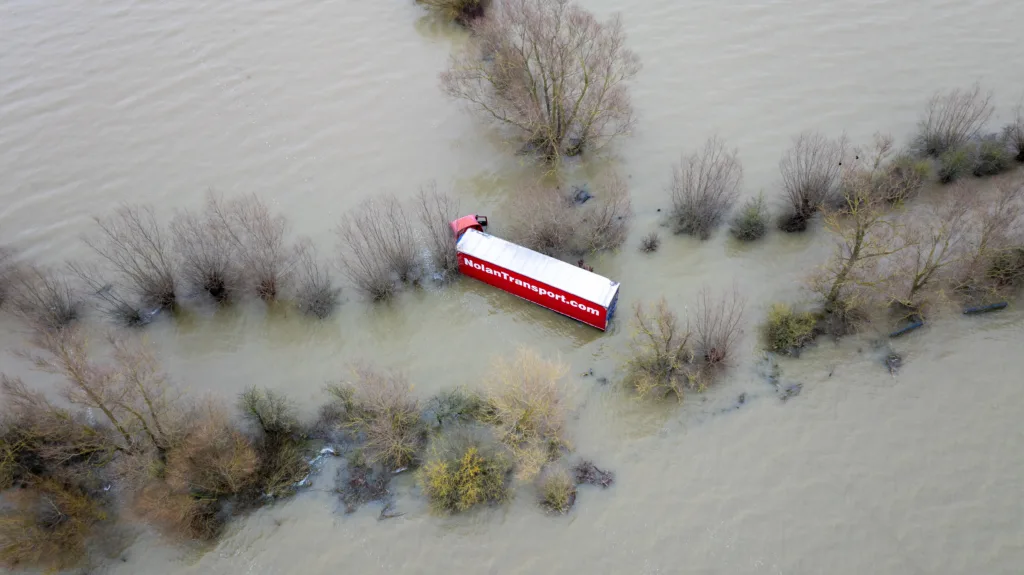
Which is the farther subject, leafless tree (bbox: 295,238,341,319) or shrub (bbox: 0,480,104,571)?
leafless tree (bbox: 295,238,341,319)

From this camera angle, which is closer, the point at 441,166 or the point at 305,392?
the point at 305,392

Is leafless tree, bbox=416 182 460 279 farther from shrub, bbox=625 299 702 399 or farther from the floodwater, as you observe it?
shrub, bbox=625 299 702 399

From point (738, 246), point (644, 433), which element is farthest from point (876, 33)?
point (644, 433)

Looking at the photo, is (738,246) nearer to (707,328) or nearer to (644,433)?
(707,328)

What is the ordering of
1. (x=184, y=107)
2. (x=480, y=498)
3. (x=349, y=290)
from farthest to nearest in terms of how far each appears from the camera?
(x=184, y=107)
(x=349, y=290)
(x=480, y=498)

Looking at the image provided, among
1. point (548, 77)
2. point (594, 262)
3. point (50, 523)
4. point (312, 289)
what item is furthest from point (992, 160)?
point (50, 523)

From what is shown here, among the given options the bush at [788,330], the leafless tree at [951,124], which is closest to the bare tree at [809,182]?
the leafless tree at [951,124]

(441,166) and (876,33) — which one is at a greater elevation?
(876,33)

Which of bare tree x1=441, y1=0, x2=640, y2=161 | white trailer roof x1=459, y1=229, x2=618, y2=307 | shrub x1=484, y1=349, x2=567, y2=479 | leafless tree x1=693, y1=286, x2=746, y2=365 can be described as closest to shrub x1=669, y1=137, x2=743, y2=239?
leafless tree x1=693, y1=286, x2=746, y2=365
